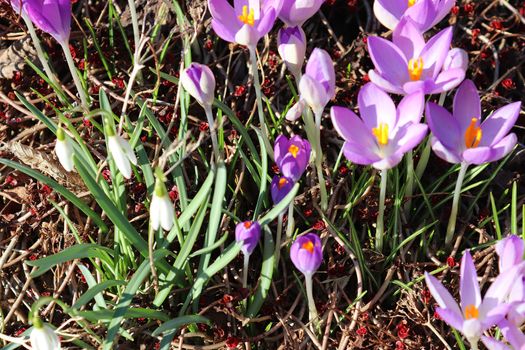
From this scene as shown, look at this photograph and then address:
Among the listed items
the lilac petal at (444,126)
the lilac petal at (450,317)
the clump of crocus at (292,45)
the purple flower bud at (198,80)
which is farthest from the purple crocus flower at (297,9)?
the lilac petal at (450,317)

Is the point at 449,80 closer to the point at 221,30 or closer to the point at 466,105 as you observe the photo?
the point at 466,105

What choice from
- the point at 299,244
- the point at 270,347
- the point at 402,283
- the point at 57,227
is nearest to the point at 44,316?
the point at 57,227

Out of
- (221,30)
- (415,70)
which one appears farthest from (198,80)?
(415,70)

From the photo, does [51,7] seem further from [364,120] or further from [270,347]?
[270,347]

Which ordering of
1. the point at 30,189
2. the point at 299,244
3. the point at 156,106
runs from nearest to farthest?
the point at 299,244 → the point at 30,189 → the point at 156,106

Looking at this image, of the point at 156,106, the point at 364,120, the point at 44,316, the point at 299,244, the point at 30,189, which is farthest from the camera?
the point at 156,106

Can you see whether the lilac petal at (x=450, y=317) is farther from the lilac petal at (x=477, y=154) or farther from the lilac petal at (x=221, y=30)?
the lilac petal at (x=221, y=30)

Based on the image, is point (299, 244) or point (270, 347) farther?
point (270, 347)
